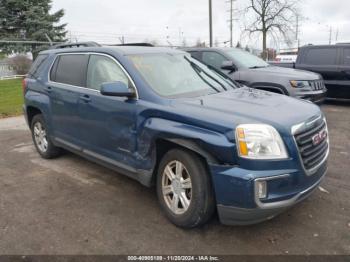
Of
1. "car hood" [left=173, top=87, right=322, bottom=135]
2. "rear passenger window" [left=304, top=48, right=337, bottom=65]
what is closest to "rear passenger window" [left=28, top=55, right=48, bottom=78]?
"car hood" [left=173, top=87, right=322, bottom=135]

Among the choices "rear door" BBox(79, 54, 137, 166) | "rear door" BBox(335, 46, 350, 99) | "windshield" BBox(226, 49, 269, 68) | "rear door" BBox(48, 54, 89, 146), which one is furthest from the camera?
"rear door" BBox(335, 46, 350, 99)

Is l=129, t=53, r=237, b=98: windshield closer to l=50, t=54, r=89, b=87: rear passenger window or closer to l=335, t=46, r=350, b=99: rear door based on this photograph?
l=50, t=54, r=89, b=87: rear passenger window

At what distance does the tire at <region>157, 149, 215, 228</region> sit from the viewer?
333cm

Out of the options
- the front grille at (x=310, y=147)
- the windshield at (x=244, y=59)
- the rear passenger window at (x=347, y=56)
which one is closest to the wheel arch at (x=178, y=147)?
the front grille at (x=310, y=147)

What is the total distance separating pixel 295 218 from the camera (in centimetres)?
379

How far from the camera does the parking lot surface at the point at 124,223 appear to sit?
3328 mm

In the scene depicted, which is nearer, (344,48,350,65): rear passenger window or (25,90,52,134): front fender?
(25,90,52,134): front fender

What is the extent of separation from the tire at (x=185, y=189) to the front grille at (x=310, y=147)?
88 cm

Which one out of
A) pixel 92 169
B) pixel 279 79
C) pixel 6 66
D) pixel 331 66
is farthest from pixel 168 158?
pixel 6 66

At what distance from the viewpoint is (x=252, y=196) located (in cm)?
302

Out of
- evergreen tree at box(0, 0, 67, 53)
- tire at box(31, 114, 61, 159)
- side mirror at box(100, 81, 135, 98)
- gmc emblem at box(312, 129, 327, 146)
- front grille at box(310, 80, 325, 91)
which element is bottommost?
tire at box(31, 114, 61, 159)

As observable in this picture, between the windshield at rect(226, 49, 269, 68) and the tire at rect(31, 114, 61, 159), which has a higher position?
the windshield at rect(226, 49, 269, 68)

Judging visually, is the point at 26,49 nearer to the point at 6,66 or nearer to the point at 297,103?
the point at 6,66

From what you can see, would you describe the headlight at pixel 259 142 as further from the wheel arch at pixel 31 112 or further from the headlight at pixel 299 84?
the headlight at pixel 299 84
